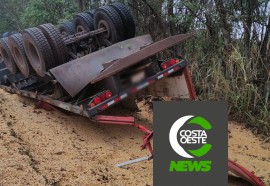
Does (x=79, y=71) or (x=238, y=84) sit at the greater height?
(x=79, y=71)

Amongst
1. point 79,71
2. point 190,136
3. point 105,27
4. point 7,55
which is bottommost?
point 190,136

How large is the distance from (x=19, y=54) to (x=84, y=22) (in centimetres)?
160

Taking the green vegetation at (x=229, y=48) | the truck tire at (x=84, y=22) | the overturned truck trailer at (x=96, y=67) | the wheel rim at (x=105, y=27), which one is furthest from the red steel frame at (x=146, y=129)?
the truck tire at (x=84, y=22)

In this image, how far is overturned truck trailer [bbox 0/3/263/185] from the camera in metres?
4.70

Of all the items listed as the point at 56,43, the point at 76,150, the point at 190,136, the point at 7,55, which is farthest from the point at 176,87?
the point at 7,55

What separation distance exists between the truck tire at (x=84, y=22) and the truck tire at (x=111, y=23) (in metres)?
0.43

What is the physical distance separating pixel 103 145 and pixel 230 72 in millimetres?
2373

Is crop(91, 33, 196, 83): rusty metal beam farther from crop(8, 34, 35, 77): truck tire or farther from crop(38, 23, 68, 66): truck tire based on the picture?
crop(8, 34, 35, 77): truck tire

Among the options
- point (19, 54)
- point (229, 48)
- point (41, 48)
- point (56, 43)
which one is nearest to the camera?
point (41, 48)

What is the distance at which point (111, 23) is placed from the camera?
6.96 m

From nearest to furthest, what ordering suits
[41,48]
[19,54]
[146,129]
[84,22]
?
[146,129], [41,48], [19,54], [84,22]

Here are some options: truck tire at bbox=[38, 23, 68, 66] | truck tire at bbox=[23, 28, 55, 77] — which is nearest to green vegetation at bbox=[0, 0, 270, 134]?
truck tire at bbox=[38, 23, 68, 66]

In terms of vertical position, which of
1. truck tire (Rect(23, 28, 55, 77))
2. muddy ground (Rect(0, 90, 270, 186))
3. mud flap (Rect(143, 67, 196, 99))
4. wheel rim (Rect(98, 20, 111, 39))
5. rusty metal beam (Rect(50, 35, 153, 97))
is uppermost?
wheel rim (Rect(98, 20, 111, 39))

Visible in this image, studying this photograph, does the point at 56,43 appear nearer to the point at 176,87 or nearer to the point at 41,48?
the point at 41,48
